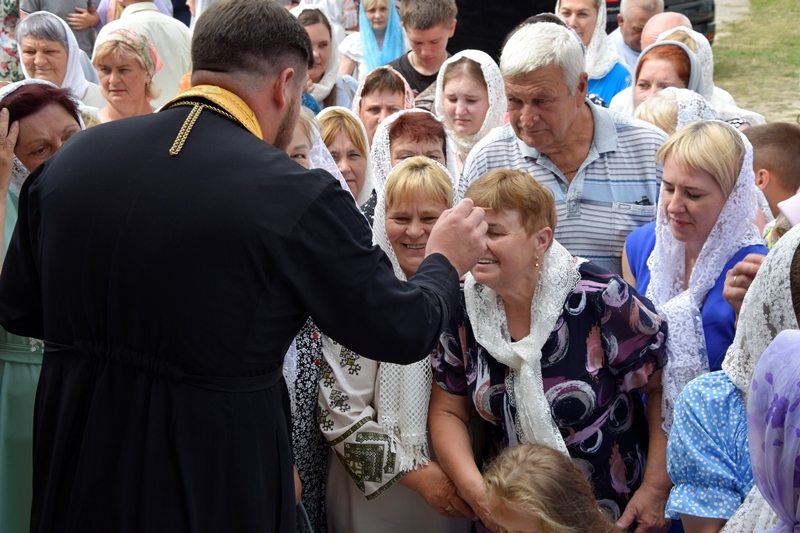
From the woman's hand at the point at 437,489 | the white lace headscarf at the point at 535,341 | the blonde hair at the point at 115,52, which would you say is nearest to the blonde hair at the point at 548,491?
the white lace headscarf at the point at 535,341

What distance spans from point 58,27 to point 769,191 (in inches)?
176

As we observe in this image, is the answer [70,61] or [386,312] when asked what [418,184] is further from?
[70,61]

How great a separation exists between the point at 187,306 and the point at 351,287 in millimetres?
372

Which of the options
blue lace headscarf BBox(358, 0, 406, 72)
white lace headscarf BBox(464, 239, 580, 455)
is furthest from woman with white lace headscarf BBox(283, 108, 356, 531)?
blue lace headscarf BBox(358, 0, 406, 72)

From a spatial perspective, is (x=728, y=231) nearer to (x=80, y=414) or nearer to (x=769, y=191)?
(x=769, y=191)

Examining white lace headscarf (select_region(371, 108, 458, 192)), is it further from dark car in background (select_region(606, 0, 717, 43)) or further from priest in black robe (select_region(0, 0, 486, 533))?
dark car in background (select_region(606, 0, 717, 43))

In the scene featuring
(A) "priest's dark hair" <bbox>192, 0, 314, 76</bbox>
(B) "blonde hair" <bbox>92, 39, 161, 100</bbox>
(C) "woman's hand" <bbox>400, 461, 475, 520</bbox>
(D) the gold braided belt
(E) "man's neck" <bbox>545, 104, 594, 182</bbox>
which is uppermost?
(A) "priest's dark hair" <bbox>192, 0, 314, 76</bbox>

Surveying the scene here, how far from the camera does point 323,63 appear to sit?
6277mm

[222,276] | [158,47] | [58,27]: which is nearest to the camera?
[222,276]

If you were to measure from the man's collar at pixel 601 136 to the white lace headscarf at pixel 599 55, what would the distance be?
2667 mm

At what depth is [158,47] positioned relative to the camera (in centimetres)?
655

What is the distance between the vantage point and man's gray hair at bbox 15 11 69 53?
5918 mm

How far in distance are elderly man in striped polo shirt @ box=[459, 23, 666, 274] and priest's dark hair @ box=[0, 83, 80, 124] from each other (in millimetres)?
1653

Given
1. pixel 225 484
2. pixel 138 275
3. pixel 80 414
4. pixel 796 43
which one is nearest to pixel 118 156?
pixel 138 275
